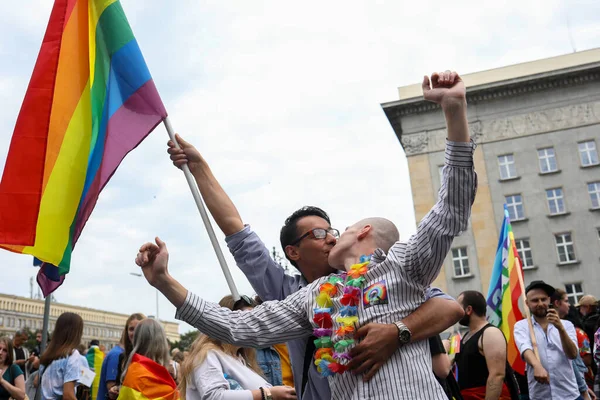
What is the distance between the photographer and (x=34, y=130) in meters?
4.09

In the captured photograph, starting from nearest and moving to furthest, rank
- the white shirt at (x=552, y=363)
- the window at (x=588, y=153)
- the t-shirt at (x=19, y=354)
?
the white shirt at (x=552, y=363) < the t-shirt at (x=19, y=354) < the window at (x=588, y=153)

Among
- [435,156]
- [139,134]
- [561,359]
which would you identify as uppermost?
[435,156]

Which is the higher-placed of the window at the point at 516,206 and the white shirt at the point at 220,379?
the window at the point at 516,206

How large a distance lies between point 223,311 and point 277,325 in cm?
26

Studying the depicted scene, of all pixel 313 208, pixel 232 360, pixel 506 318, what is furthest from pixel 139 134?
pixel 506 318

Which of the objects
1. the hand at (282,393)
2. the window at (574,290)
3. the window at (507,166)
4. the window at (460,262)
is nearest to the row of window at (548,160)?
the window at (507,166)

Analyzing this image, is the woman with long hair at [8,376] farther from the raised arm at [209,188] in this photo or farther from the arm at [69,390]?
the raised arm at [209,188]

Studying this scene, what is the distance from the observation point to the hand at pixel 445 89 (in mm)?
2600

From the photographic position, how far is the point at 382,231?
306 centimetres

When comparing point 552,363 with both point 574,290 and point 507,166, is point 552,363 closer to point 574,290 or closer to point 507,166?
point 574,290

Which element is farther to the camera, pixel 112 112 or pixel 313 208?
pixel 112 112

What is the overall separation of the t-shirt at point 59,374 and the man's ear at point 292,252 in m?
3.96

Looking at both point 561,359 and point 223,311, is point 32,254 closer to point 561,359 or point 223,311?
point 223,311

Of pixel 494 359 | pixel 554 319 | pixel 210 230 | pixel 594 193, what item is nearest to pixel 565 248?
pixel 594 193
